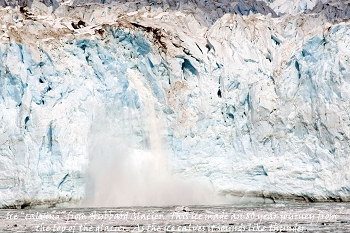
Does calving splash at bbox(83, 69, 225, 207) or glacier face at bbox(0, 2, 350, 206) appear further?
calving splash at bbox(83, 69, 225, 207)

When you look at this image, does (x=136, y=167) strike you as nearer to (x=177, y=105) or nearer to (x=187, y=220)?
(x=177, y=105)

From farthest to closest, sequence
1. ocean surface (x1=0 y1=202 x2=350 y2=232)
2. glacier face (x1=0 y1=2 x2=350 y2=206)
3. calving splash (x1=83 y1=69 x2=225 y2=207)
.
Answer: calving splash (x1=83 y1=69 x2=225 y2=207) → glacier face (x1=0 y1=2 x2=350 y2=206) → ocean surface (x1=0 y1=202 x2=350 y2=232)

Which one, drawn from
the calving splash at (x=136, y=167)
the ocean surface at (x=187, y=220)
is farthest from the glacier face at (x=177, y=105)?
the ocean surface at (x=187, y=220)

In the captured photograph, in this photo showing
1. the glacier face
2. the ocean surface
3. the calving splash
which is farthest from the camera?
the calving splash

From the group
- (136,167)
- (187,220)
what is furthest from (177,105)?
(187,220)

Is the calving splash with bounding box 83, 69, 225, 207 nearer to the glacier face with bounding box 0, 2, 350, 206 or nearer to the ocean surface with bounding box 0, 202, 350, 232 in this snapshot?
the glacier face with bounding box 0, 2, 350, 206

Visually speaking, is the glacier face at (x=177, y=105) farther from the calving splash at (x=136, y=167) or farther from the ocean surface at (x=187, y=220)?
the ocean surface at (x=187, y=220)

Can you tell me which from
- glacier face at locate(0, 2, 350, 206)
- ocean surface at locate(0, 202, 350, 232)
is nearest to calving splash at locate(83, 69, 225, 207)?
glacier face at locate(0, 2, 350, 206)

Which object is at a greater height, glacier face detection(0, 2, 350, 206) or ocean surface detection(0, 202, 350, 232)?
glacier face detection(0, 2, 350, 206)
